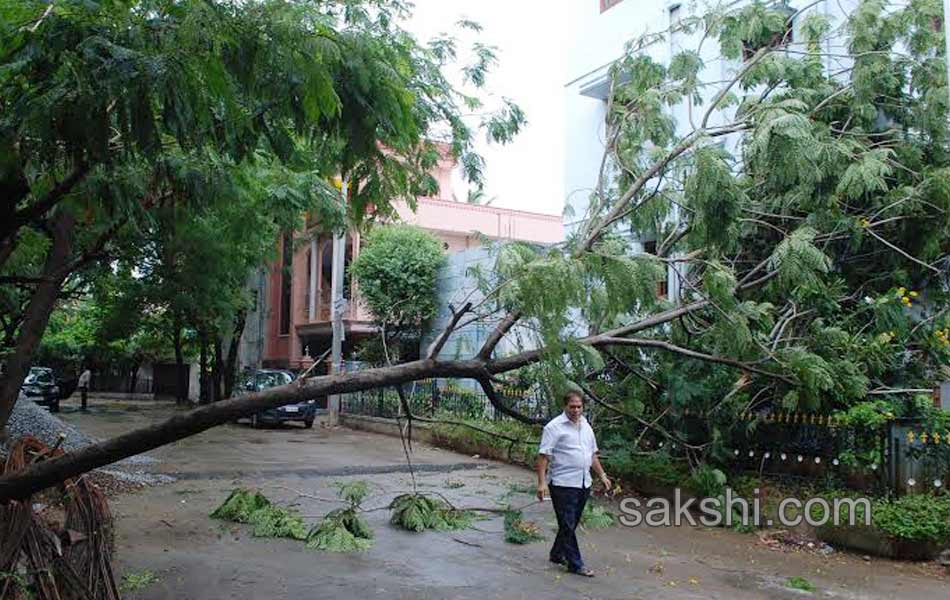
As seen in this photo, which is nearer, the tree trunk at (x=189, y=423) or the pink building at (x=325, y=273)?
the tree trunk at (x=189, y=423)

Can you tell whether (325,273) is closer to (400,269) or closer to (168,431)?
(400,269)

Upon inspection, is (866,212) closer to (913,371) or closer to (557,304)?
(913,371)

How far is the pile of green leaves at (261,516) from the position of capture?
29.8ft

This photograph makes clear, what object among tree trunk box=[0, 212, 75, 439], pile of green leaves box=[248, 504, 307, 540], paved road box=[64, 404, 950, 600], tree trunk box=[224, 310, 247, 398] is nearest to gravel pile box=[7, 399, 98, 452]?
paved road box=[64, 404, 950, 600]

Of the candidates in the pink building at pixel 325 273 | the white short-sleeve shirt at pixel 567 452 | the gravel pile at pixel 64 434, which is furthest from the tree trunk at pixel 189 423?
the pink building at pixel 325 273

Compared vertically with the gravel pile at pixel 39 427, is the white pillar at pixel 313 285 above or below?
above

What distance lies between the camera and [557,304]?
580cm

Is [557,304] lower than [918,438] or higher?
higher

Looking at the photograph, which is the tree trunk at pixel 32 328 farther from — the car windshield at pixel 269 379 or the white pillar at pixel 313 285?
the white pillar at pixel 313 285

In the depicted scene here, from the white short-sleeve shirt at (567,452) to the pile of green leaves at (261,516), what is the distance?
294 cm

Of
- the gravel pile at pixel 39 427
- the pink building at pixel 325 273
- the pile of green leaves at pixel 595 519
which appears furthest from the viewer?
the pink building at pixel 325 273

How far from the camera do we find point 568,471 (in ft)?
25.5

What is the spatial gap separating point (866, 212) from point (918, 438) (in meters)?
3.10

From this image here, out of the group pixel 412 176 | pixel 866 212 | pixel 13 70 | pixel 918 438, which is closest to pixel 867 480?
pixel 918 438
